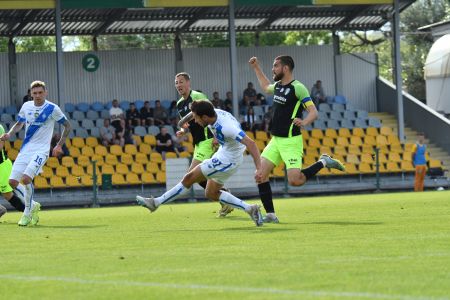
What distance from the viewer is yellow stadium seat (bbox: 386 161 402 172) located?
38812mm

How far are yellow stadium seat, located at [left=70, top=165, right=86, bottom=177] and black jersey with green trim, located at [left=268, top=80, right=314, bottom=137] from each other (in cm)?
1844

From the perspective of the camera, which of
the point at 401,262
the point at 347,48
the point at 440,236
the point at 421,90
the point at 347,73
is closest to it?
the point at 401,262

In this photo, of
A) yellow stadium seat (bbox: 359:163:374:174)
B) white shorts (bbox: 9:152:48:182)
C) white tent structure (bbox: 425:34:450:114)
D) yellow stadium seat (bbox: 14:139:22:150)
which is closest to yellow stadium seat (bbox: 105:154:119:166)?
yellow stadium seat (bbox: 14:139:22:150)

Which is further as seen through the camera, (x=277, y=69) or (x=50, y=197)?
(x=50, y=197)

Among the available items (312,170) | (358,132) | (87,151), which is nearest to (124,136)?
(87,151)

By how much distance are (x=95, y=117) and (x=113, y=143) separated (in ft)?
7.38

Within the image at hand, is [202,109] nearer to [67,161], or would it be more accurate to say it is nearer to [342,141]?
[67,161]

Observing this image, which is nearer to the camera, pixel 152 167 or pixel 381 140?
pixel 152 167

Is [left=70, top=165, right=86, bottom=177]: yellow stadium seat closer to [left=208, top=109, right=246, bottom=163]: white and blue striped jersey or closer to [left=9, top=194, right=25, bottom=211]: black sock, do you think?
[left=9, top=194, right=25, bottom=211]: black sock

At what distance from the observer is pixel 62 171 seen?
35.3 m

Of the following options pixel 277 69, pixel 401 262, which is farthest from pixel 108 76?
pixel 401 262

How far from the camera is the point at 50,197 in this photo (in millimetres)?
34500

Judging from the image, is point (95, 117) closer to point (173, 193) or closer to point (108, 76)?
point (108, 76)

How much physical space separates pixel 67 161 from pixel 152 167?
2597 millimetres
